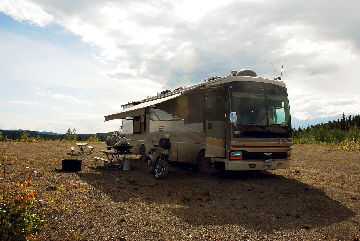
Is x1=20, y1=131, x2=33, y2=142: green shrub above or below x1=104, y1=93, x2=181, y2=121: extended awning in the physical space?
below

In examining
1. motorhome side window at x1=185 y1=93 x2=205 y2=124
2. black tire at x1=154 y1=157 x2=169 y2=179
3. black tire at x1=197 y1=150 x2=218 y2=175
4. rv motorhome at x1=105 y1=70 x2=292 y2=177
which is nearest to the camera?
rv motorhome at x1=105 y1=70 x2=292 y2=177

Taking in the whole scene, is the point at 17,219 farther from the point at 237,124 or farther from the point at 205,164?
the point at 205,164

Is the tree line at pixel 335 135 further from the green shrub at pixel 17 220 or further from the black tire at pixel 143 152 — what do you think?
the green shrub at pixel 17 220

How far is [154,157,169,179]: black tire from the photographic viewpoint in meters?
9.68

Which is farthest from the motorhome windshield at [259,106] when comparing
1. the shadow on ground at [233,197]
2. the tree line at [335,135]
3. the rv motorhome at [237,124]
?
the tree line at [335,135]

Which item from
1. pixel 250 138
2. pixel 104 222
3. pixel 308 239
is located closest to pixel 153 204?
pixel 104 222

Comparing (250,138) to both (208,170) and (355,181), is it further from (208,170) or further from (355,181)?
(355,181)

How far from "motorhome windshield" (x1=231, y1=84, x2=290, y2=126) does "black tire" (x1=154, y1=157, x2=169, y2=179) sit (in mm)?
2717

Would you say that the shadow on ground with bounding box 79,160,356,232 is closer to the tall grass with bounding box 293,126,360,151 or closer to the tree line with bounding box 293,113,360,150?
the tree line with bounding box 293,113,360,150

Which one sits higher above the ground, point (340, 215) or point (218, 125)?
point (218, 125)

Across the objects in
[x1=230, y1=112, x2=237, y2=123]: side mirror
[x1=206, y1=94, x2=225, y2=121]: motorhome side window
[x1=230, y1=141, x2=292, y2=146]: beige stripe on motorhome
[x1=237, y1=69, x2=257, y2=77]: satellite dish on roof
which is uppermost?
[x1=237, y1=69, x2=257, y2=77]: satellite dish on roof

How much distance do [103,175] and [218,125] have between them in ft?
14.5

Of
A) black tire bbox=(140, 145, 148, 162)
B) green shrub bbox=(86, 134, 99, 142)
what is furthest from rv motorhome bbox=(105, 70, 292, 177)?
green shrub bbox=(86, 134, 99, 142)

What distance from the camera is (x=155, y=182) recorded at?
933 centimetres
